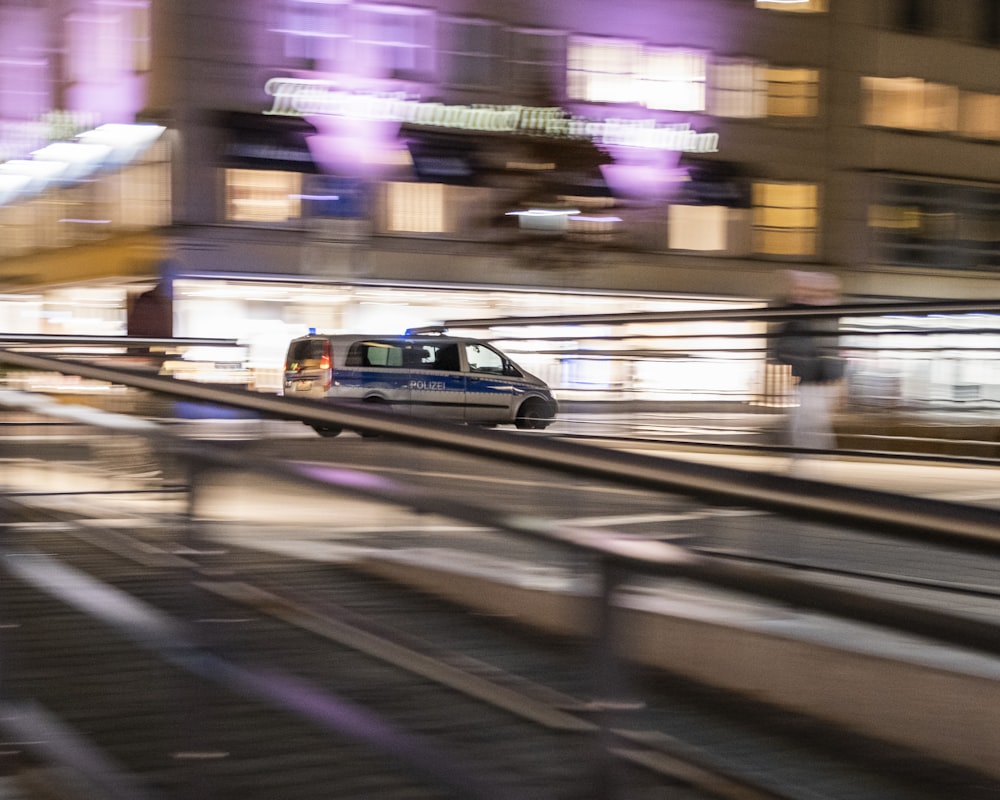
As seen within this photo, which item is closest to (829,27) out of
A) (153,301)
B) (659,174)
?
(659,174)

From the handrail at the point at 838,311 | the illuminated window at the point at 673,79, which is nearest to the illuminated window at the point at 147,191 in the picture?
the illuminated window at the point at 673,79

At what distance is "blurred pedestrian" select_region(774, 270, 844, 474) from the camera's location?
7.57 metres

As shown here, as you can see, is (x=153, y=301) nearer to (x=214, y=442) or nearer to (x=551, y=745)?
(x=214, y=442)

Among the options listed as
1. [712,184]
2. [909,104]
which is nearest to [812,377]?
[712,184]

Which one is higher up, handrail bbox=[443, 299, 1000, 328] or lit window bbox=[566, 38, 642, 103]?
lit window bbox=[566, 38, 642, 103]

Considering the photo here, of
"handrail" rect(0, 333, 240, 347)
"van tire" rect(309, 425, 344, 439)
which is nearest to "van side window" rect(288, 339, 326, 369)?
"handrail" rect(0, 333, 240, 347)

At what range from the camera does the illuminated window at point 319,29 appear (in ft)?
114

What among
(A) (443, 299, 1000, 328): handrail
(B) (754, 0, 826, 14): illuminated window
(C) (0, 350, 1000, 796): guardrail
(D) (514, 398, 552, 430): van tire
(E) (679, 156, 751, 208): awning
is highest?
(B) (754, 0, 826, 14): illuminated window

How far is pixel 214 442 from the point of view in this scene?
338 cm

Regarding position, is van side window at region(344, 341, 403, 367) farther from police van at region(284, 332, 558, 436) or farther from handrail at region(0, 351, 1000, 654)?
handrail at region(0, 351, 1000, 654)

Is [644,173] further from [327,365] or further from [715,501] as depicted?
[715,501]

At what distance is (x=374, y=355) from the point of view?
67.9 feet

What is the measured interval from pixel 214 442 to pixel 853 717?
179 centimetres

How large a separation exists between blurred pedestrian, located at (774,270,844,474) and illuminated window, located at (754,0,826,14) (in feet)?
113
